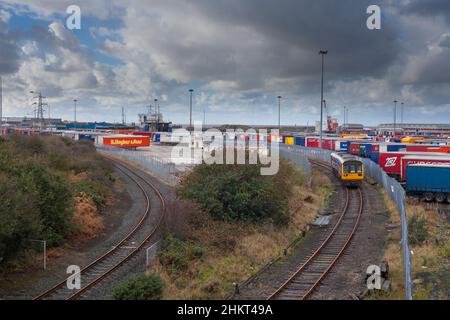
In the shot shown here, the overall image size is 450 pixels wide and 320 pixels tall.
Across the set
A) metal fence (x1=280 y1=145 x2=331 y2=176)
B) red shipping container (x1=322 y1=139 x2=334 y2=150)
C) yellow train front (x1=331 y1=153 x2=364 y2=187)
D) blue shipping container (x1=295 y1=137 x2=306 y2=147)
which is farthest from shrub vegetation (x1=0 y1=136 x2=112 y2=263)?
blue shipping container (x1=295 y1=137 x2=306 y2=147)

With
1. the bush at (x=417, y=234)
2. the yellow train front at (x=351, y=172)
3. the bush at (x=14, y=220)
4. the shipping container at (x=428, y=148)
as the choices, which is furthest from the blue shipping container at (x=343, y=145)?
the bush at (x=14, y=220)

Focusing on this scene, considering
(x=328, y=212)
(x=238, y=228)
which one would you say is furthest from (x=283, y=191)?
(x=238, y=228)

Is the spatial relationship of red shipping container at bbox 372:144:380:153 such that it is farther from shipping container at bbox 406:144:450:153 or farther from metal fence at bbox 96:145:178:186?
metal fence at bbox 96:145:178:186

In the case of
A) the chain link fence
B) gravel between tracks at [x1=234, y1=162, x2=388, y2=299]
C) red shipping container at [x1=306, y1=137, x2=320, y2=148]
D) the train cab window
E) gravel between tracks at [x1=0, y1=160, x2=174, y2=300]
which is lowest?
gravel between tracks at [x1=234, y1=162, x2=388, y2=299]

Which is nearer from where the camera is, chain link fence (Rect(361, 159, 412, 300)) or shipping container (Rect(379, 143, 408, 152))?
chain link fence (Rect(361, 159, 412, 300))

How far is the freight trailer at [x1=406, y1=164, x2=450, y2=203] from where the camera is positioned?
111 ft

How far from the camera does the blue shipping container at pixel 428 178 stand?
3372 cm

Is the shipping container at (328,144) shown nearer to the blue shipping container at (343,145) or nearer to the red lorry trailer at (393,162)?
the blue shipping container at (343,145)

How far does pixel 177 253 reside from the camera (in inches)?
703

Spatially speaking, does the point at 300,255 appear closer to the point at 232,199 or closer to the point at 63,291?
the point at 232,199

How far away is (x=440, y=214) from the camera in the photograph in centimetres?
3058

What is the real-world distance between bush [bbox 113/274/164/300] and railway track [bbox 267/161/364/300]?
138 inches

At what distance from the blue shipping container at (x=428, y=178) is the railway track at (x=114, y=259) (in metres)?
18.4

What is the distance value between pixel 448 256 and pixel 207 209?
1060 cm
